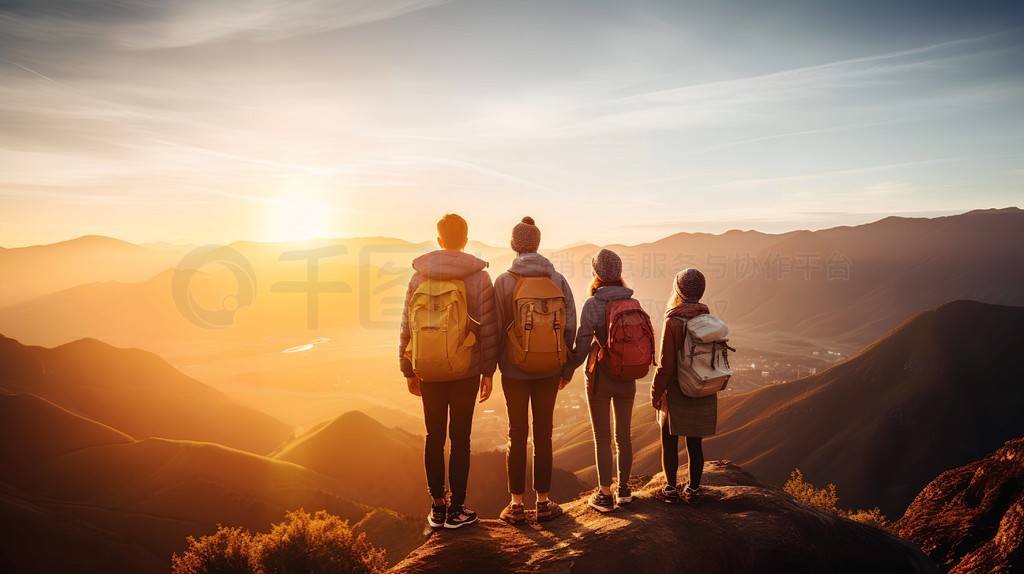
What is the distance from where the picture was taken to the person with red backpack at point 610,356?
6.58m

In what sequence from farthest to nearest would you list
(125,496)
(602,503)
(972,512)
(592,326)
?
(125,496), (972,512), (602,503), (592,326)

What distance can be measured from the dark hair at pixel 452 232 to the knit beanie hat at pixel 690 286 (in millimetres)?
3029

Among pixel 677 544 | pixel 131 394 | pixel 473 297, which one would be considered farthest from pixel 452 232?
pixel 131 394

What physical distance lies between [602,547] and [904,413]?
102 m

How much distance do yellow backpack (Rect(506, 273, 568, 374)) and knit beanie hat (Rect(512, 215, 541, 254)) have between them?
0.44m

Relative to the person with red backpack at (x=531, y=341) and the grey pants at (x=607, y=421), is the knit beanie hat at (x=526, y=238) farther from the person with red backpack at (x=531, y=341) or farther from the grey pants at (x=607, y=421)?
the grey pants at (x=607, y=421)

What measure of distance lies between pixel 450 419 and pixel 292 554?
79.6ft

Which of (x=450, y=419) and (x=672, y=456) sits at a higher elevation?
(x=450, y=419)

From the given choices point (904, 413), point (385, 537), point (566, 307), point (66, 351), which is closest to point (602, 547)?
point (566, 307)

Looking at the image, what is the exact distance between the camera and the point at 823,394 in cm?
9425

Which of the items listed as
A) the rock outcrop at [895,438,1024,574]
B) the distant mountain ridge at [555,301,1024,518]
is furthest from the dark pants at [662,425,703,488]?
the distant mountain ridge at [555,301,1024,518]

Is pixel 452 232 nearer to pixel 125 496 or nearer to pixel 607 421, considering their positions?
pixel 607 421

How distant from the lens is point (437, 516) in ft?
21.5

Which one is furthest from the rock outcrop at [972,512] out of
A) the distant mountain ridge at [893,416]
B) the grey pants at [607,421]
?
the distant mountain ridge at [893,416]
